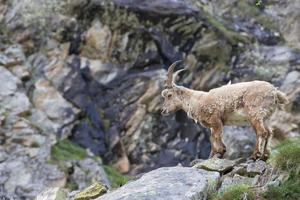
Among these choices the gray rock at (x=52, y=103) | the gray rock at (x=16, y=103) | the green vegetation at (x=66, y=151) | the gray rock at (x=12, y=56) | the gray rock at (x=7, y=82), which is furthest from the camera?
the gray rock at (x=12, y=56)

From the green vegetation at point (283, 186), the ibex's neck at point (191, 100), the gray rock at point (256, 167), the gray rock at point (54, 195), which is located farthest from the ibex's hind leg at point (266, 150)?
the gray rock at point (54, 195)

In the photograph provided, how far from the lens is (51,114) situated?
33406mm

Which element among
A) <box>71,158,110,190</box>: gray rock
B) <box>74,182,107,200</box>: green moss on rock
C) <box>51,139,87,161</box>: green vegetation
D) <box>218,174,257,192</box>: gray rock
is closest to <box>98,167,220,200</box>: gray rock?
<box>218,174,257,192</box>: gray rock

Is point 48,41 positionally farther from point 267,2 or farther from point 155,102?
point 267,2

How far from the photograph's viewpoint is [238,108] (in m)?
15.5

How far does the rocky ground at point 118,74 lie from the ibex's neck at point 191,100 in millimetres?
14063

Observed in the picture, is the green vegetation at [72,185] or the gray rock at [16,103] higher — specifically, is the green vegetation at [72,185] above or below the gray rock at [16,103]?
below

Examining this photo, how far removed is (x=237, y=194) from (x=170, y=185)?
1468 mm

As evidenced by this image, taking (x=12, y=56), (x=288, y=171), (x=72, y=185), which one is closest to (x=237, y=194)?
(x=288, y=171)

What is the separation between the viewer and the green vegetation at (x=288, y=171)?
12.5 metres

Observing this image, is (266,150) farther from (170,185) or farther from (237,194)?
(170,185)

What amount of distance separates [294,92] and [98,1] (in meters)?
11.8

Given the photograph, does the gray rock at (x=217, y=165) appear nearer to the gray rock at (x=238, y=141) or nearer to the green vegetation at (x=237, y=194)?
the green vegetation at (x=237, y=194)

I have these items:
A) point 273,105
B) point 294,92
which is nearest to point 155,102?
point 294,92
